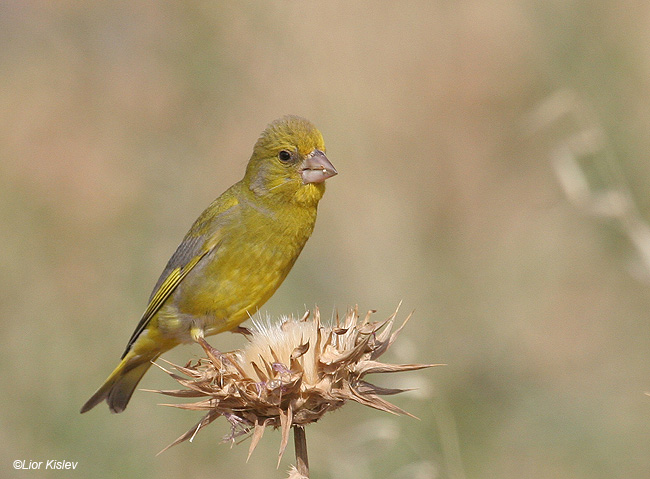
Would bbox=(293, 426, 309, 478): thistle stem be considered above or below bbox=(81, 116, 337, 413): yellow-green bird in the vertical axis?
below

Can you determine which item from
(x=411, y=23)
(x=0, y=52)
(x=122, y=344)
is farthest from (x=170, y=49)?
(x=122, y=344)

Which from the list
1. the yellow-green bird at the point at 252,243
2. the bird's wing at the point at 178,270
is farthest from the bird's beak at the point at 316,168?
the bird's wing at the point at 178,270

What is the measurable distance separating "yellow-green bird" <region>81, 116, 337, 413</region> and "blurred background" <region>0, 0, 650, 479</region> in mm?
1017

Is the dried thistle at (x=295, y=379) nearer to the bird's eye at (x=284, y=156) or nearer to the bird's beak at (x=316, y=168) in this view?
the bird's beak at (x=316, y=168)

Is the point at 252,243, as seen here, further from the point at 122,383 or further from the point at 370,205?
the point at 370,205

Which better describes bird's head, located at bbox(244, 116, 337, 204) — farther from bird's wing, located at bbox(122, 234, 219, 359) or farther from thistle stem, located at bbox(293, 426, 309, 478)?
thistle stem, located at bbox(293, 426, 309, 478)

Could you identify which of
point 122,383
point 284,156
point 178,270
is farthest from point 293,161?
point 122,383

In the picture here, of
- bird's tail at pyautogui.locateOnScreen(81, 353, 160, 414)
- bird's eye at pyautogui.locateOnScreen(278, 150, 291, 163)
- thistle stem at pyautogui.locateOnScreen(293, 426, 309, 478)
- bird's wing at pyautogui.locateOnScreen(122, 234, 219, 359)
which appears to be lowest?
thistle stem at pyautogui.locateOnScreen(293, 426, 309, 478)

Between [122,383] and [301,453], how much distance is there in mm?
2416

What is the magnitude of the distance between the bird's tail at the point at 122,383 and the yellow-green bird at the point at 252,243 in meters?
0.04

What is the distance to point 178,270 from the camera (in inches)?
190

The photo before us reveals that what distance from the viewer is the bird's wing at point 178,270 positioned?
4.73 metres

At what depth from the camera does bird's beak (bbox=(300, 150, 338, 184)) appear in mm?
4281

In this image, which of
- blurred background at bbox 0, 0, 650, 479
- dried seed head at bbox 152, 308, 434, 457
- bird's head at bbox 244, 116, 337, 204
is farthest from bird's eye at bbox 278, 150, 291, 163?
blurred background at bbox 0, 0, 650, 479
